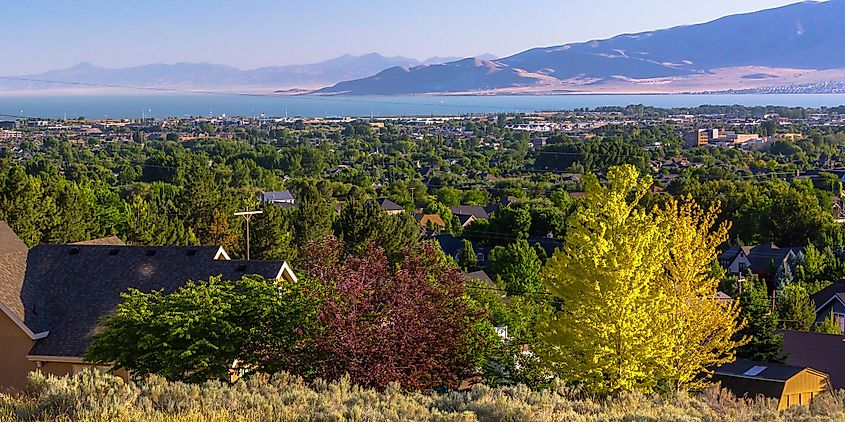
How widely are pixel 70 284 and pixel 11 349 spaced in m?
1.78

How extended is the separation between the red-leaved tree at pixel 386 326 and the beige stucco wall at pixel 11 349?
549cm

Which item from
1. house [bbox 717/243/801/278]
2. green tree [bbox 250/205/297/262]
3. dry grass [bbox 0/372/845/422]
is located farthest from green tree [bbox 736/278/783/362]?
house [bbox 717/243/801/278]

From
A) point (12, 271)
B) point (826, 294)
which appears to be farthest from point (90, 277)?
point (826, 294)

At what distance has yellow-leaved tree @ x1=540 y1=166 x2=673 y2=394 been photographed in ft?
55.8

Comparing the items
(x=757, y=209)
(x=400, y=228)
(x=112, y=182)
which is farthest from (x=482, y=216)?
(x=400, y=228)

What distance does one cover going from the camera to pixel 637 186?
19328 millimetres

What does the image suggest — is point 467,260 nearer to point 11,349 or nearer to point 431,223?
point 431,223

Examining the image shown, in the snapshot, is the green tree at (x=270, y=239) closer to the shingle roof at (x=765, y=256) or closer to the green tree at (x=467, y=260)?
the green tree at (x=467, y=260)

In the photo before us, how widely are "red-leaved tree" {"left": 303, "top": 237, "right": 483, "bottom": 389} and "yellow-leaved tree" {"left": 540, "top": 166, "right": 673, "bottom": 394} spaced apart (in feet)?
5.70

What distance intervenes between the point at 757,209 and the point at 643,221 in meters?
51.5

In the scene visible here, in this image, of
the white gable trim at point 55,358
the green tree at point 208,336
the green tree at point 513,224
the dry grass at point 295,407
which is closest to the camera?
the dry grass at point 295,407

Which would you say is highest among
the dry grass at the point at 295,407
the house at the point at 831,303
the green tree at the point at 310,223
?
the dry grass at the point at 295,407

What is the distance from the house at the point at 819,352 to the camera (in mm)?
26250

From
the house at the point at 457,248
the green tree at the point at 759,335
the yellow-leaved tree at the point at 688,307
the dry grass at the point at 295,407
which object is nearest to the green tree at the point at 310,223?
the house at the point at 457,248
